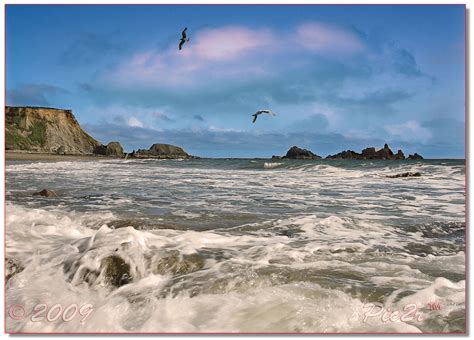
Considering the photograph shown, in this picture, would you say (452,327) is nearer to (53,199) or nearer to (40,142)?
(53,199)

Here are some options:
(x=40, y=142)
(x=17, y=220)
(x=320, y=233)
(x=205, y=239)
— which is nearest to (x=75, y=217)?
(x=17, y=220)

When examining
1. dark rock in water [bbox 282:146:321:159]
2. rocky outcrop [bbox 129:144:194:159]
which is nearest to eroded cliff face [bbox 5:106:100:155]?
rocky outcrop [bbox 129:144:194:159]

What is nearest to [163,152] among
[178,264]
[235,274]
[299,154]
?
[299,154]

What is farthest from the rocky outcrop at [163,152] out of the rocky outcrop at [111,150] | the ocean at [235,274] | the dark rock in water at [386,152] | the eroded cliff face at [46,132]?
the ocean at [235,274]

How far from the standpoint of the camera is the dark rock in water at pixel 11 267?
372cm

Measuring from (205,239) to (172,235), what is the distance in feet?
1.55

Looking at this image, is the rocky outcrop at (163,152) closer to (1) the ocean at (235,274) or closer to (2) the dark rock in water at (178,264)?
(1) the ocean at (235,274)

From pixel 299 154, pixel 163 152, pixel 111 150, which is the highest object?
pixel 163 152

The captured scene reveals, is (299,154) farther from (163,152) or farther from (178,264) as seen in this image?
(163,152)

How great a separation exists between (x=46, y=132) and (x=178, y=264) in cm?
8014

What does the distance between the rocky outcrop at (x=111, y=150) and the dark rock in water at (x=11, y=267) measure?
7461 cm

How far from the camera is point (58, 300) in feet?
10.6

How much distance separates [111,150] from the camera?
76438 millimetres

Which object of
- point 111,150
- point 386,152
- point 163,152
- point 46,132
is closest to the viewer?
point 386,152
